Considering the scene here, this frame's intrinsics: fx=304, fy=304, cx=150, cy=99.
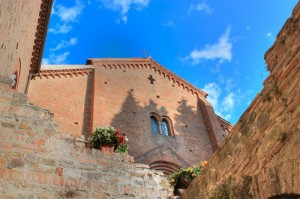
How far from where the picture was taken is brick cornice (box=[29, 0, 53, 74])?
1302cm

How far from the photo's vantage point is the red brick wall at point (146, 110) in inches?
614

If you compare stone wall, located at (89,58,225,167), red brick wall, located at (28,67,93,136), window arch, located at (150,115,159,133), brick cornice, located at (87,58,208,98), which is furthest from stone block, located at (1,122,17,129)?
brick cornice, located at (87,58,208,98)

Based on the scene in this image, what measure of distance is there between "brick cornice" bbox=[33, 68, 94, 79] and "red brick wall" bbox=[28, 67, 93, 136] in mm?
65

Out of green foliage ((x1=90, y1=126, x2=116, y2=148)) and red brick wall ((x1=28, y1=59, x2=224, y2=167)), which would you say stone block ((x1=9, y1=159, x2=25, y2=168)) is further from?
A: red brick wall ((x1=28, y1=59, x2=224, y2=167))

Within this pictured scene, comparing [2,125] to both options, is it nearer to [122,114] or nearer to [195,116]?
[122,114]

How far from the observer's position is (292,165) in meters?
2.98

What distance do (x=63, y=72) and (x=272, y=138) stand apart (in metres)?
14.8

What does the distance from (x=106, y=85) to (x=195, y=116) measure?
5.78 m

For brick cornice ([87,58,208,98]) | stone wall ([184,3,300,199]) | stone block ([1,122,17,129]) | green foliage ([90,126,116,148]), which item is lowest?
stone wall ([184,3,300,199])

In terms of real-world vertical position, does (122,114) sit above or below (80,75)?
below

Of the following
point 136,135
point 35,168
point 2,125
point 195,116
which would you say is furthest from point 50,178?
point 195,116

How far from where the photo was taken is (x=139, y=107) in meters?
17.3

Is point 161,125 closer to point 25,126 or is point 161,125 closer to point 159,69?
point 159,69

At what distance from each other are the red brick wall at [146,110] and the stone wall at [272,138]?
10.7 meters
